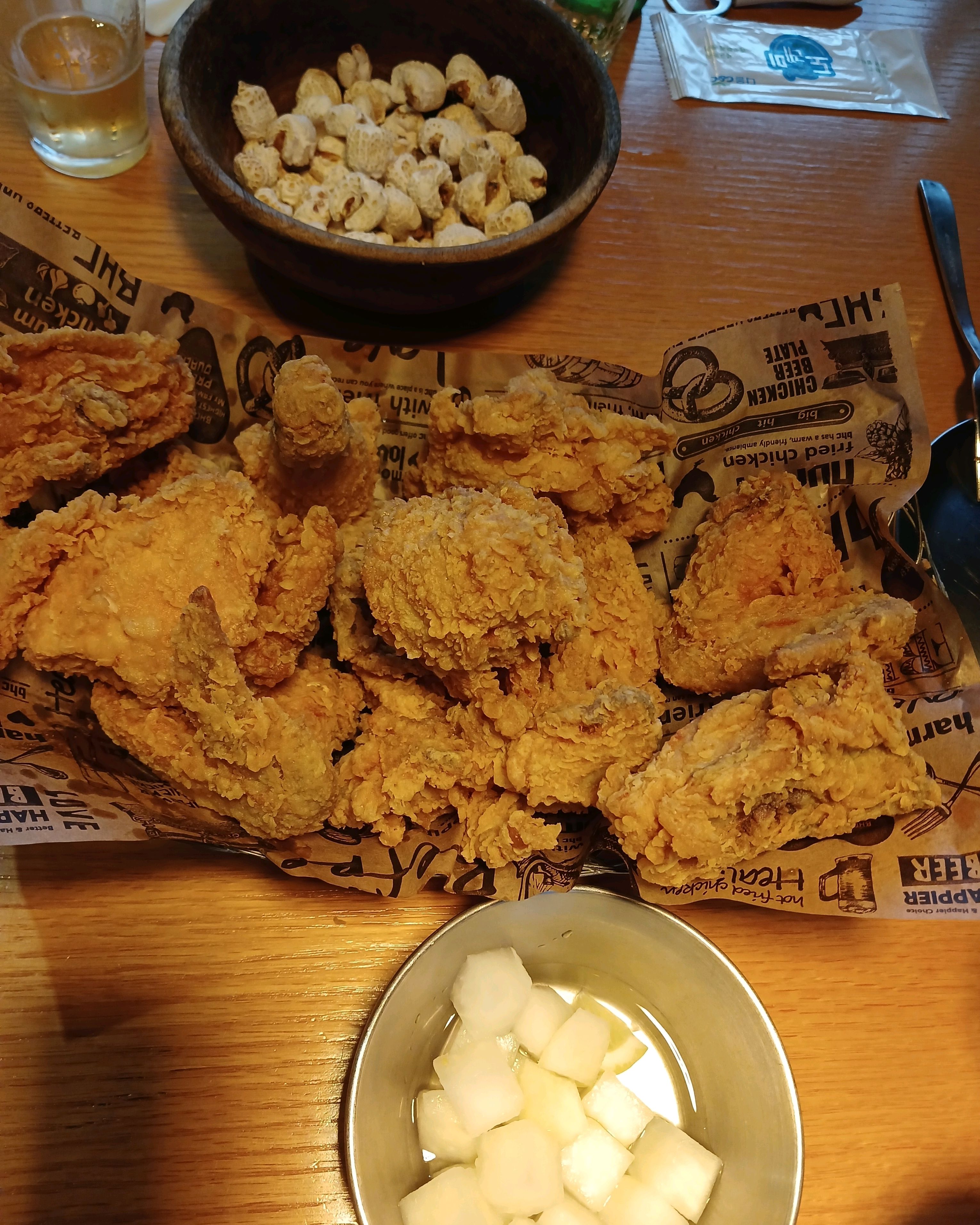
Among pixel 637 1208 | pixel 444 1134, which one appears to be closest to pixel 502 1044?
pixel 444 1134

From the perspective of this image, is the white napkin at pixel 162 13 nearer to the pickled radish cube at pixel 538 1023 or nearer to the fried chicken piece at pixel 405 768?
the fried chicken piece at pixel 405 768

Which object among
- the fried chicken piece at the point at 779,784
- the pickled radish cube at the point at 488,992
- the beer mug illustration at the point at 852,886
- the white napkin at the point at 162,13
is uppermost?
the white napkin at the point at 162,13

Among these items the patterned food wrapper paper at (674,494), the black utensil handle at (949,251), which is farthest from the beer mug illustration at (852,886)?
the black utensil handle at (949,251)

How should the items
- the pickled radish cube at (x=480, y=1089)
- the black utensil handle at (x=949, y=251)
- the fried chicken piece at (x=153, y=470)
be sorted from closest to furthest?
the pickled radish cube at (x=480, y=1089) → the fried chicken piece at (x=153, y=470) → the black utensil handle at (x=949, y=251)

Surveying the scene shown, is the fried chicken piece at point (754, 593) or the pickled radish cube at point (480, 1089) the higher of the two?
the fried chicken piece at point (754, 593)

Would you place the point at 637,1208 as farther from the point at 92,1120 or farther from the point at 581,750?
the point at 92,1120

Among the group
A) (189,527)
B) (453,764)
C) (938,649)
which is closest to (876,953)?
(938,649)

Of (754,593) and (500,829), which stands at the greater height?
(754,593)
